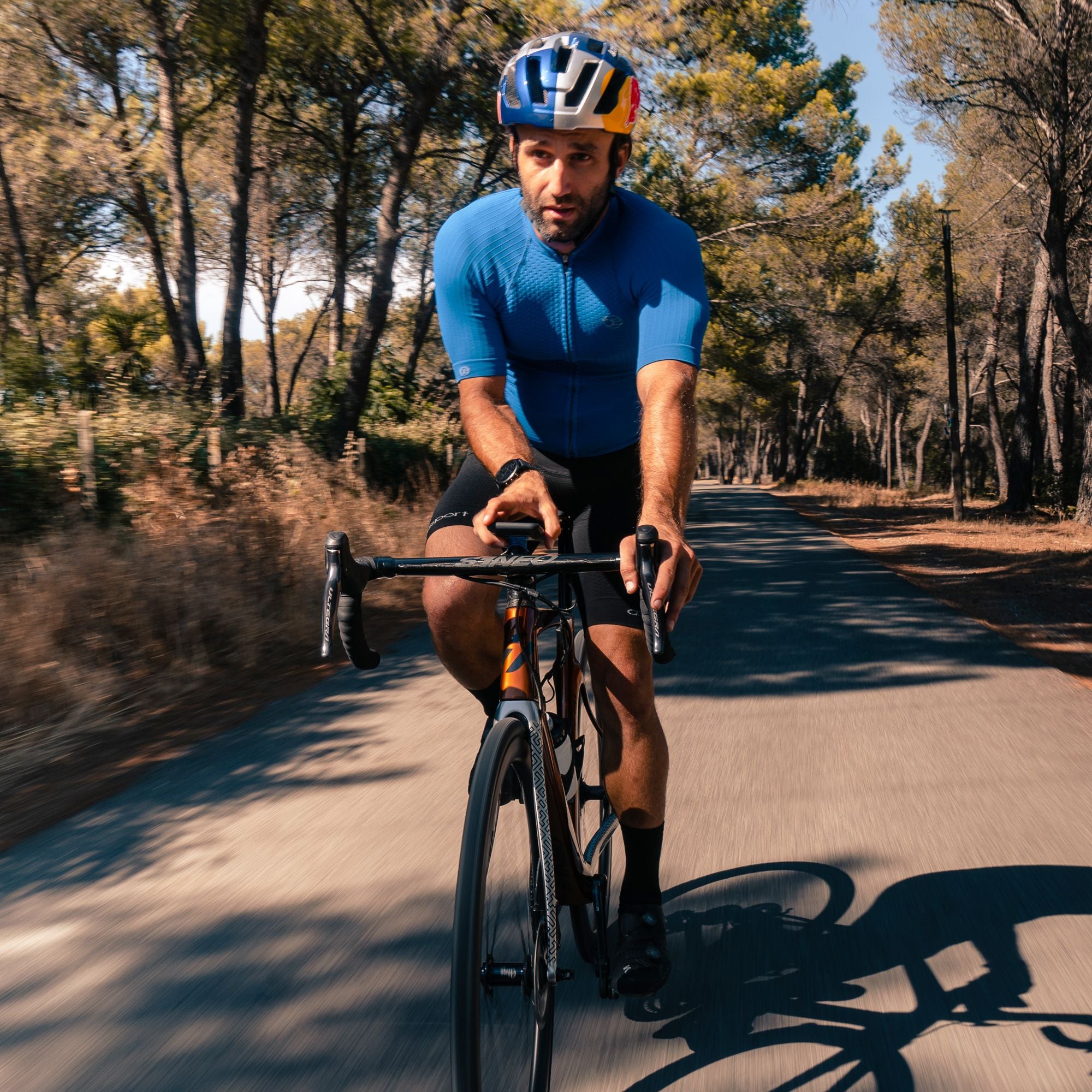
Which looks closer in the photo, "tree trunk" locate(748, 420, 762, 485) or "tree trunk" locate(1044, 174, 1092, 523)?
"tree trunk" locate(1044, 174, 1092, 523)

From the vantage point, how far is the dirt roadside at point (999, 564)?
834cm

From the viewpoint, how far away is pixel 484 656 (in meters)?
→ 2.52

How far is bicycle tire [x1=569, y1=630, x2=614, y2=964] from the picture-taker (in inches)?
101

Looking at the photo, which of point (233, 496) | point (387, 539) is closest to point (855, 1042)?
point (233, 496)

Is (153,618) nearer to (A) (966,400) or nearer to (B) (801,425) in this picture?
(B) (801,425)

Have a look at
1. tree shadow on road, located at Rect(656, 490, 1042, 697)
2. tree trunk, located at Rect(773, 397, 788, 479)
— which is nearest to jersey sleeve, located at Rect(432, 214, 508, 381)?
tree shadow on road, located at Rect(656, 490, 1042, 697)

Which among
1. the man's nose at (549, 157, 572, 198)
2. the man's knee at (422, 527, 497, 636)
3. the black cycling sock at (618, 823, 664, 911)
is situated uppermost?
the man's nose at (549, 157, 572, 198)

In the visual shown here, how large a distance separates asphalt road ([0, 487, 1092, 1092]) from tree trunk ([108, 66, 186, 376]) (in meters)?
9.75

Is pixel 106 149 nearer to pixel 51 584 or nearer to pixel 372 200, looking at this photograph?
pixel 372 200

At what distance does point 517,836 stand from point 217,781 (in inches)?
112

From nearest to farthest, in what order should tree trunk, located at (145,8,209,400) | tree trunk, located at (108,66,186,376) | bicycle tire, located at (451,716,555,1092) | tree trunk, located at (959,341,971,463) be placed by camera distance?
bicycle tire, located at (451,716,555,1092) → tree trunk, located at (145,8,209,400) → tree trunk, located at (108,66,186,376) → tree trunk, located at (959,341,971,463)

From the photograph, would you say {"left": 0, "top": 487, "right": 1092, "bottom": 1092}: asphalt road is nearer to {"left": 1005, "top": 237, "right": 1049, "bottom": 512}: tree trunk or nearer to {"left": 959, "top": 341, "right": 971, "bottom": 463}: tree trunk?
{"left": 1005, "top": 237, "right": 1049, "bottom": 512}: tree trunk

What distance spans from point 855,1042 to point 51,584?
17.4 ft

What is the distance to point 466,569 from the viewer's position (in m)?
1.97
